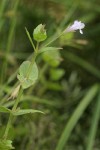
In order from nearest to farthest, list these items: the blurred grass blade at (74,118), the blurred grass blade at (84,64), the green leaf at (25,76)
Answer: the green leaf at (25,76) → the blurred grass blade at (74,118) → the blurred grass blade at (84,64)

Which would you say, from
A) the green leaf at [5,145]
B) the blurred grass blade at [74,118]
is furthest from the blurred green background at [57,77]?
the green leaf at [5,145]

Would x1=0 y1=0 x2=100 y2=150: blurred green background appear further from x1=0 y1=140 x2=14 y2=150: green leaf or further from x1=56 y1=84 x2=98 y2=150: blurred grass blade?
x1=0 y1=140 x2=14 y2=150: green leaf

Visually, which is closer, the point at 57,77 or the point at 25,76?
the point at 25,76

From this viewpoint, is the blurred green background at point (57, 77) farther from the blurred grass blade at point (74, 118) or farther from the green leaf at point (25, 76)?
the green leaf at point (25, 76)

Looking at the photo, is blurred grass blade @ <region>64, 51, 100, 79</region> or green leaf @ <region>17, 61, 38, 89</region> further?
blurred grass blade @ <region>64, 51, 100, 79</region>

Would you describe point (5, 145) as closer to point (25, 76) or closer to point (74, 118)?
point (25, 76)

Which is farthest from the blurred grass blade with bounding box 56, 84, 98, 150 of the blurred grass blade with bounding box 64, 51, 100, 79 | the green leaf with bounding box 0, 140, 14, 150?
the green leaf with bounding box 0, 140, 14, 150

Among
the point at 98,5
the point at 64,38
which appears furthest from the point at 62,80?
the point at 98,5

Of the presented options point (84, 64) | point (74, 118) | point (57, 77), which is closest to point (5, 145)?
point (74, 118)
